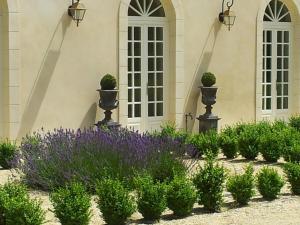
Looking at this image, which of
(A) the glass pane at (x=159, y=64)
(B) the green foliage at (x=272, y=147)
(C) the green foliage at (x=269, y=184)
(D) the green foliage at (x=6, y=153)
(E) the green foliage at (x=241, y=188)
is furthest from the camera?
(A) the glass pane at (x=159, y=64)

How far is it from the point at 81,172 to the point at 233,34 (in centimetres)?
723

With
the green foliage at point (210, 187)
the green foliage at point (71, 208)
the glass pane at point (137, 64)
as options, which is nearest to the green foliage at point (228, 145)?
the glass pane at point (137, 64)

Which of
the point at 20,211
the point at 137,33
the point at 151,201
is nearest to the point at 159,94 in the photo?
the point at 137,33

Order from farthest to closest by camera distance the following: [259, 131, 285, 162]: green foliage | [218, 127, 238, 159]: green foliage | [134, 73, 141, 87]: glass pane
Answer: [134, 73, 141, 87]: glass pane
[218, 127, 238, 159]: green foliage
[259, 131, 285, 162]: green foliage

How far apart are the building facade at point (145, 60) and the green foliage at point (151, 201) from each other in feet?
17.6

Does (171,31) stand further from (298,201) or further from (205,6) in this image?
(298,201)

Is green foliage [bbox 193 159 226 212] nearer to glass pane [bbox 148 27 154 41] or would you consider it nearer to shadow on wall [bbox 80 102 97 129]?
shadow on wall [bbox 80 102 97 129]

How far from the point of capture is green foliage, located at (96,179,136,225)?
6.56 meters

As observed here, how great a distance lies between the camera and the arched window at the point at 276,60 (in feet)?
50.3

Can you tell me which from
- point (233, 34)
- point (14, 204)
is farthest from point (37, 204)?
point (233, 34)

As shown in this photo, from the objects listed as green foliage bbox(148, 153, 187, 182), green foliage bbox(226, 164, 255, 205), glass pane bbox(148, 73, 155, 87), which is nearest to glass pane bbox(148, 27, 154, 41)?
glass pane bbox(148, 73, 155, 87)

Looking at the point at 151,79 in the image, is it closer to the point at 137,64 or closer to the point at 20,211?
the point at 137,64

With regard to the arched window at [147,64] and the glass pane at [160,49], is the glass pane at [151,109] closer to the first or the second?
the arched window at [147,64]

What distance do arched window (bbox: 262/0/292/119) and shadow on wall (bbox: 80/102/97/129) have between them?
14.2 ft
